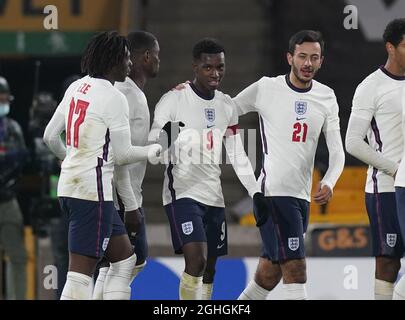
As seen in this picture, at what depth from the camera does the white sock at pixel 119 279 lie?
8.38 m

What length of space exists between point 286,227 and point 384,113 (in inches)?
38.1

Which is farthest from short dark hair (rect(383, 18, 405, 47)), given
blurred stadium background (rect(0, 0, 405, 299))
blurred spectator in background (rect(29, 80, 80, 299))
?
blurred stadium background (rect(0, 0, 405, 299))

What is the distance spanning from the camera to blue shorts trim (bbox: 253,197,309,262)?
8.73 metres

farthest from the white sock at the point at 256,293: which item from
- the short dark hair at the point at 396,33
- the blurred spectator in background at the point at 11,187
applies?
the blurred spectator in background at the point at 11,187

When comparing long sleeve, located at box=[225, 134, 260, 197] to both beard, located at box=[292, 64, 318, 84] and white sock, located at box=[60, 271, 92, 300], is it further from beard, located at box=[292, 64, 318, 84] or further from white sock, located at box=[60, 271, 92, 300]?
white sock, located at box=[60, 271, 92, 300]

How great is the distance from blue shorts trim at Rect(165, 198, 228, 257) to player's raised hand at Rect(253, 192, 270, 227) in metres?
0.35

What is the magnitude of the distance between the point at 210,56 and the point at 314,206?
4.29 meters

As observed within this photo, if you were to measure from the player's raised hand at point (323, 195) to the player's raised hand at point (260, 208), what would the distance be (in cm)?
37

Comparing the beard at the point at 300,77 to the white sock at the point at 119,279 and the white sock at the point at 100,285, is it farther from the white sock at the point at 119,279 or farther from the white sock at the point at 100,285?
the white sock at the point at 100,285

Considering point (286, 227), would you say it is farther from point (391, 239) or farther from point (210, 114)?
point (210, 114)

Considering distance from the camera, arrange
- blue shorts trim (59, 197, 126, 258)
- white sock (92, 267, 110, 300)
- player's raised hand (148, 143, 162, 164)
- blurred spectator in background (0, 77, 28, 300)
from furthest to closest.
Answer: blurred spectator in background (0, 77, 28, 300) < white sock (92, 267, 110, 300) < player's raised hand (148, 143, 162, 164) < blue shorts trim (59, 197, 126, 258)

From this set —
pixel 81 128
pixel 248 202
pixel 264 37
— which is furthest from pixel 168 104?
pixel 264 37

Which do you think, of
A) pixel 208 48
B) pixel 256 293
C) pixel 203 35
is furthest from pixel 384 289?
pixel 203 35
